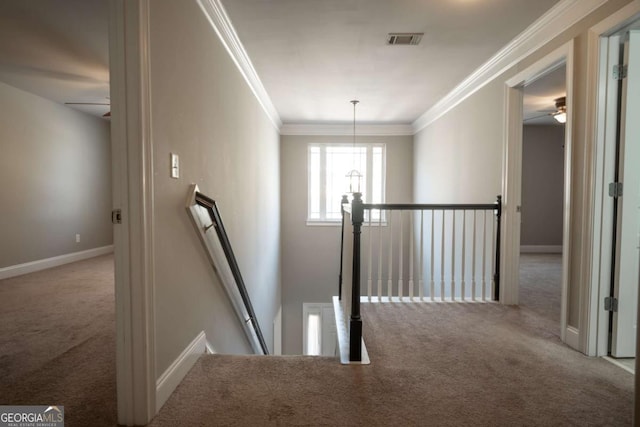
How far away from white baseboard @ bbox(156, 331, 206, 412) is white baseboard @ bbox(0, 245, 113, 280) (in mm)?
3567

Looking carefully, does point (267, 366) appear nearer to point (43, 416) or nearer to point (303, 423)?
point (303, 423)

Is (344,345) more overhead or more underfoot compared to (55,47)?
more underfoot

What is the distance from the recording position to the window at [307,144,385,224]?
22.1ft

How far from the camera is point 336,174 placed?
6.79 m

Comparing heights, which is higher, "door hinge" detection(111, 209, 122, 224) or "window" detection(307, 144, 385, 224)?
"window" detection(307, 144, 385, 224)

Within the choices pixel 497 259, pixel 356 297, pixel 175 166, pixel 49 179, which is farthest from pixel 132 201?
pixel 49 179

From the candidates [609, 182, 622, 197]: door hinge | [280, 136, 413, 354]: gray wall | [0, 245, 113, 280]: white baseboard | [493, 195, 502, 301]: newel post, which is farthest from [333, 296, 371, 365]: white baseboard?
[0, 245, 113, 280]: white baseboard

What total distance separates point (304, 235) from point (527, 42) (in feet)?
15.8

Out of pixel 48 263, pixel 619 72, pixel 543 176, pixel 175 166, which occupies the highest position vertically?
pixel 619 72

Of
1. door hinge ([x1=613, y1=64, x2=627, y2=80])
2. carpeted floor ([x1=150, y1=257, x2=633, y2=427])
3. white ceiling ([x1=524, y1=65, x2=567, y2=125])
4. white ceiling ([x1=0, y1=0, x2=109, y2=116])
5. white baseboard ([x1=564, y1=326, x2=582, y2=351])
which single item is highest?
white ceiling ([x1=524, y1=65, x2=567, y2=125])

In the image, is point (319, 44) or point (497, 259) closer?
point (319, 44)

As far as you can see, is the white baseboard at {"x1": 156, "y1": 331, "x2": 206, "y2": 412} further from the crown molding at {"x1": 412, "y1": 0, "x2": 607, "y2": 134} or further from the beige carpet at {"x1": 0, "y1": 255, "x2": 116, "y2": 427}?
the crown molding at {"x1": 412, "y1": 0, "x2": 607, "y2": 134}

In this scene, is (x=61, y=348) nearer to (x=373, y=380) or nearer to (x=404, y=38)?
(x=373, y=380)

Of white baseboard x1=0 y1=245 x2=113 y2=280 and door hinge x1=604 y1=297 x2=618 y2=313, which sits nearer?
door hinge x1=604 y1=297 x2=618 y2=313
